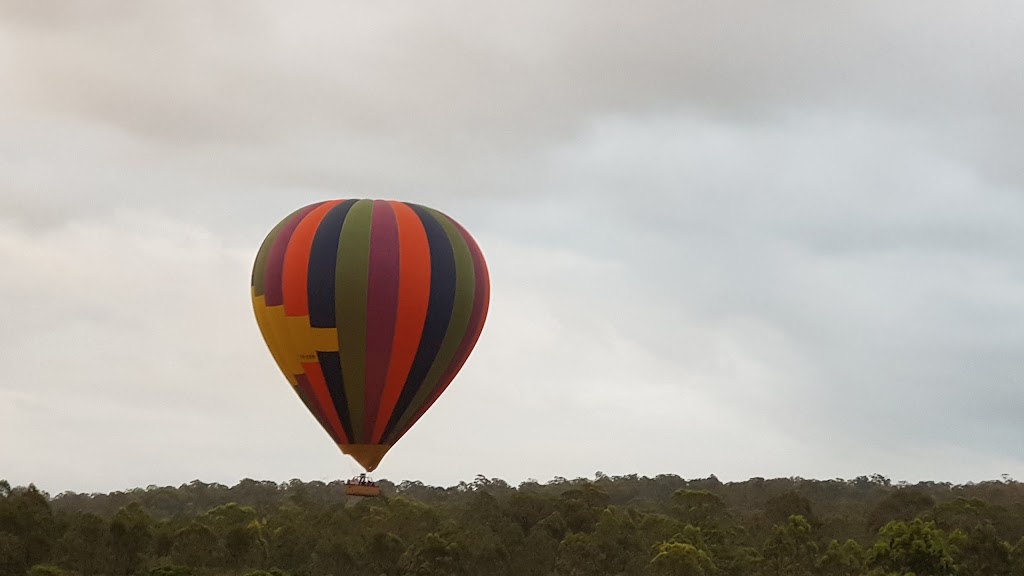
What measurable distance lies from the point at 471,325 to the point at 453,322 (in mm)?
1448

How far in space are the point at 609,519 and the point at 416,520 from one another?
12457 mm

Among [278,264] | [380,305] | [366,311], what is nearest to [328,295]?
[366,311]

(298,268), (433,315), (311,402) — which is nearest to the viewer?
Result: (298,268)

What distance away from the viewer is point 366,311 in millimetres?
52219

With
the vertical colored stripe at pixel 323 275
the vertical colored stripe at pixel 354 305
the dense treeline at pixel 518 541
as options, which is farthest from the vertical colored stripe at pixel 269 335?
the dense treeline at pixel 518 541

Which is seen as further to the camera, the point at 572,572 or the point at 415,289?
the point at 572,572

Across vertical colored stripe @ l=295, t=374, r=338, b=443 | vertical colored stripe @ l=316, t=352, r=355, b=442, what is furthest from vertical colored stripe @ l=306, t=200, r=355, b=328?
vertical colored stripe @ l=295, t=374, r=338, b=443

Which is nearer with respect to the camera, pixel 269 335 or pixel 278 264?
pixel 278 264

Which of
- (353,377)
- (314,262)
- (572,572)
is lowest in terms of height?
(572,572)

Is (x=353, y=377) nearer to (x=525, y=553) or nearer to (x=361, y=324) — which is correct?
(x=361, y=324)

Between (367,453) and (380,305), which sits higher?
(380,305)

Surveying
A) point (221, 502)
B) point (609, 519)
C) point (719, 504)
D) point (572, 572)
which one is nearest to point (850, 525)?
point (719, 504)

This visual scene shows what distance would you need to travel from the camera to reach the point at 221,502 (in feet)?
512

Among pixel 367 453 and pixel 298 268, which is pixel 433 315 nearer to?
pixel 298 268
